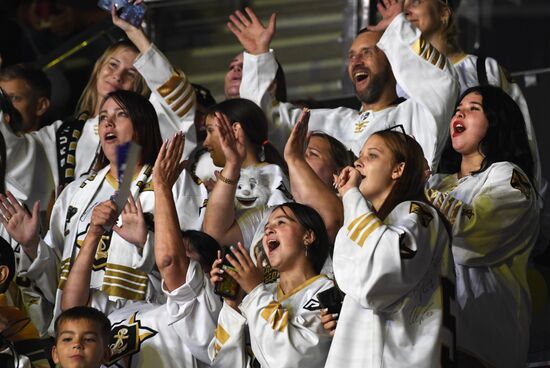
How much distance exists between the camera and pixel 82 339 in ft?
23.0

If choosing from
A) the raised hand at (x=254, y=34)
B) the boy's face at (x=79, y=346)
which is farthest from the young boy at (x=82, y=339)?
the raised hand at (x=254, y=34)

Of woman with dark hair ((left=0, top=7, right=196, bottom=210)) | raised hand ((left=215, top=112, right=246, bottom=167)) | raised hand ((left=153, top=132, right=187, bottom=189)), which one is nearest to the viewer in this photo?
raised hand ((left=153, top=132, right=187, bottom=189))

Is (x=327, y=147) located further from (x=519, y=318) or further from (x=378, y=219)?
(x=378, y=219)

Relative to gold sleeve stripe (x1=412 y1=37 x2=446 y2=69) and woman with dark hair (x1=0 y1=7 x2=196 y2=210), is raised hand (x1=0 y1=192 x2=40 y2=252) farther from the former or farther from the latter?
gold sleeve stripe (x1=412 y1=37 x2=446 y2=69)

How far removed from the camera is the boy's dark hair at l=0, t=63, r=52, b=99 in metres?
9.82

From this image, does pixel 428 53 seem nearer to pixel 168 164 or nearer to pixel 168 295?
pixel 168 164

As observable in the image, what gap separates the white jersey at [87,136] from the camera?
8.94 m

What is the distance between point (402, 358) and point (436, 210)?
63cm

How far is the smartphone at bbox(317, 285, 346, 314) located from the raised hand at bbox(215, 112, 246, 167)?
1245mm

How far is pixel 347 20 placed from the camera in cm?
1153

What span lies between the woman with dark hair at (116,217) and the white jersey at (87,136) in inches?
18.7

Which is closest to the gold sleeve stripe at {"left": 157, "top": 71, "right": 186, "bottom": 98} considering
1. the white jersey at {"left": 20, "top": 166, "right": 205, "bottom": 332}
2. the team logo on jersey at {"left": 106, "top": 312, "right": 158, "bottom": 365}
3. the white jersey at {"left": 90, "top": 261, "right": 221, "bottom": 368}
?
the white jersey at {"left": 20, "top": 166, "right": 205, "bottom": 332}

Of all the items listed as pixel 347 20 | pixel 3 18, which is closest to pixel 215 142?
pixel 347 20

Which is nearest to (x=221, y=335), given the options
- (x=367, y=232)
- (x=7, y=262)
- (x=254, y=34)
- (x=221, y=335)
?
(x=221, y=335)
